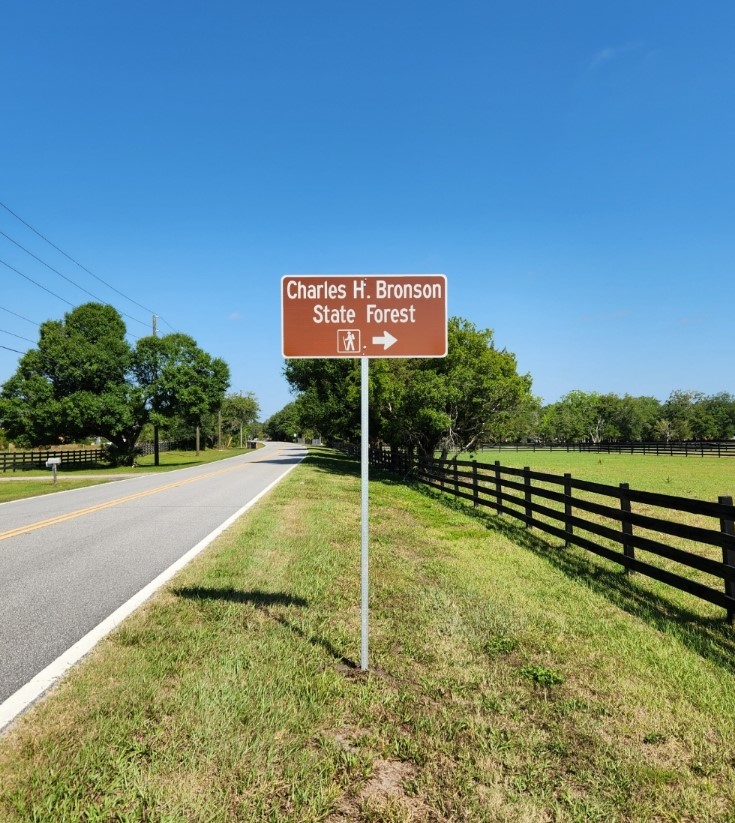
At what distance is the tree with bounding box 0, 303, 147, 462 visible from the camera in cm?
3753

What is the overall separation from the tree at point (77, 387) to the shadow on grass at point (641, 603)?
36008mm

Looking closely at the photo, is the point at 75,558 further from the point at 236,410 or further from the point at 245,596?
the point at 236,410

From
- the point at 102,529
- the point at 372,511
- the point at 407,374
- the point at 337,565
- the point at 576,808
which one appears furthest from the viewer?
the point at 407,374

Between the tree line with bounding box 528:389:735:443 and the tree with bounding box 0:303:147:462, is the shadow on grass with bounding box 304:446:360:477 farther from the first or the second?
the tree line with bounding box 528:389:735:443

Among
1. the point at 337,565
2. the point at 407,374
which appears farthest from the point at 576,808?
the point at 407,374

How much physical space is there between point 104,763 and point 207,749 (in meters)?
0.54

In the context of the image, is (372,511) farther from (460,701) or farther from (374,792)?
(374,792)

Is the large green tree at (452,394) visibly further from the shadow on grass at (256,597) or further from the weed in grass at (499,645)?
the weed in grass at (499,645)

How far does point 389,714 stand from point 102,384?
41.9m

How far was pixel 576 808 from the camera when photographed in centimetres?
269

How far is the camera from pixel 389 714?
358cm

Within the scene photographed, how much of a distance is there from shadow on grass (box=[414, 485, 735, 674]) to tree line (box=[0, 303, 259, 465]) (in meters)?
36.0

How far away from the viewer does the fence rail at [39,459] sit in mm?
40656

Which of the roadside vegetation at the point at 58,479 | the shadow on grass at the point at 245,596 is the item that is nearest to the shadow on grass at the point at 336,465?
the roadside vegetation at the point at 58,479
